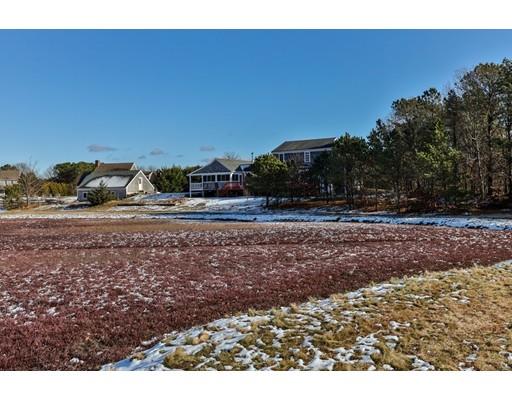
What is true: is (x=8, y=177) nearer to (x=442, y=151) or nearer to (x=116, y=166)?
(x=116, y=166)

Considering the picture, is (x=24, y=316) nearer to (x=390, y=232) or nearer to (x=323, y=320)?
(x=323, y=320)

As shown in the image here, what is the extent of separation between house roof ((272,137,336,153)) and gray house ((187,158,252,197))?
7.06m

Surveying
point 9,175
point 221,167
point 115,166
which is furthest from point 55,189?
point 221,167

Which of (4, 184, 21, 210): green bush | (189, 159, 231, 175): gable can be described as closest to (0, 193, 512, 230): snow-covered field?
(4, 184, 21, 210): green bush

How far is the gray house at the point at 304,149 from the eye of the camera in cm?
6575

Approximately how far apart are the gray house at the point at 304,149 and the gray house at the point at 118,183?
90.5 feet

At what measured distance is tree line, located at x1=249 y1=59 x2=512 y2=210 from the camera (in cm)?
3191

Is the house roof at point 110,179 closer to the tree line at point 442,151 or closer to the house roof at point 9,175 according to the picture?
the house roof at point 9,175

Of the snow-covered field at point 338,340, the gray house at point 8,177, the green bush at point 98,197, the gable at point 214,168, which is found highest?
the gray house at point 8,177

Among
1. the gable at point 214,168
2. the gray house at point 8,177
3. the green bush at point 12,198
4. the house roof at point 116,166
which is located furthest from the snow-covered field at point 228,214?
the gray house at point 8,177

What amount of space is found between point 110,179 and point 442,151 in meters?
62.4

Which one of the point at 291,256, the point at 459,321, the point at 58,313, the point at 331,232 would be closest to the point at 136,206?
the point at 331,232

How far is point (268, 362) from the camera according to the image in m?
5.34
